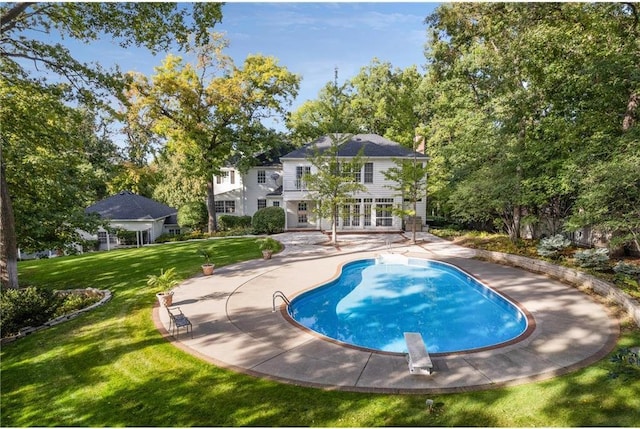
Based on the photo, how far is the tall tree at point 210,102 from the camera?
24.9m

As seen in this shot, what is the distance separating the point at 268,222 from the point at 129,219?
1116cm

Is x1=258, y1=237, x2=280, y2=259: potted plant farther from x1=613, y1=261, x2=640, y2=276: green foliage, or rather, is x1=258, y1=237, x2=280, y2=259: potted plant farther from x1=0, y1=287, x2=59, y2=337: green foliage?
x1=613, y1=261, x2=640, y2=276: green foliage

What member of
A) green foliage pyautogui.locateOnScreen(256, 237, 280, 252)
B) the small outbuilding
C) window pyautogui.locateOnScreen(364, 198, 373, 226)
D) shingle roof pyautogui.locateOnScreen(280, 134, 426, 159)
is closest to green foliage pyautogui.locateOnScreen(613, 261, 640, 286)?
green foliage pyautogui.locateOnScreen(256, 237, 280, 252)

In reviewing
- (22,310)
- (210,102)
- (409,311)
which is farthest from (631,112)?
(210,102)

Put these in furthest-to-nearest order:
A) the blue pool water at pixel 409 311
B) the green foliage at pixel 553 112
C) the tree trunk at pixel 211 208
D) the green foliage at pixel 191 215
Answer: the green foliage at pixel 191 215, the tree trunk at pixel 211 208, the green foliage at pixel 553 112, the blue pool water at pixel 409 311

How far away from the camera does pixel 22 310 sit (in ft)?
29.6

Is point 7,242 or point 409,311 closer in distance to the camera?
point 7,242

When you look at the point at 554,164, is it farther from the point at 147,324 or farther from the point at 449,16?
the point at 147,324

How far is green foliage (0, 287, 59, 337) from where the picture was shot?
8648 millimetres

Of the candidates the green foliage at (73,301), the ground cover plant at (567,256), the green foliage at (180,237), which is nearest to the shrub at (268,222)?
the green foliage at (180,237)

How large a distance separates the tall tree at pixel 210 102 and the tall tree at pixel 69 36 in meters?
14.0

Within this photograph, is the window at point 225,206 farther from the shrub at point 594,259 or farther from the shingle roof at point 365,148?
the shrub at point 594,259

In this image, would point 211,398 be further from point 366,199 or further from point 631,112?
point 366,199

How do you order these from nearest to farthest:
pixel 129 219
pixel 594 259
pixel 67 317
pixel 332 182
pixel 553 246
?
pixel 67 317 → pixel 594 259 → pixel 553 246 → pixel 332 182 → pixel 129 219
